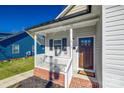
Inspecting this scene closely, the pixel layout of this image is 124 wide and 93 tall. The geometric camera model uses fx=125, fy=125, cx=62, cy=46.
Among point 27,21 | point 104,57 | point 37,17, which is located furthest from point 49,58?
point 27,21

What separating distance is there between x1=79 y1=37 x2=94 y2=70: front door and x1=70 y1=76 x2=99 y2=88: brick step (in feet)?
4.17

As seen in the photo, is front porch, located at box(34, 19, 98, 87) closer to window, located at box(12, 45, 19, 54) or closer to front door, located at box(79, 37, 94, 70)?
front door, located at box(79, 37, 94, 70)

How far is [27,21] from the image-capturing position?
25266 millimetres

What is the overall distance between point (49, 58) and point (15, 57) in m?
8.95

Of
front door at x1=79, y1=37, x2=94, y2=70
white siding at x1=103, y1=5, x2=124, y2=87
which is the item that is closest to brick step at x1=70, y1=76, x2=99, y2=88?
front door at x1=79, y1=37, x2=94, y2=70

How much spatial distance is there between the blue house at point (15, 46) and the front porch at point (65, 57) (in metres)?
7.94

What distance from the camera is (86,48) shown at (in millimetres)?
6871

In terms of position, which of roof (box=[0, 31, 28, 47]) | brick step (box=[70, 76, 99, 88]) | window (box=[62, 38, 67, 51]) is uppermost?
roof (box=[0, 31, 28, 47])

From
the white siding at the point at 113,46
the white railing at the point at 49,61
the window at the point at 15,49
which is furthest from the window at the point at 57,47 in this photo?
the window at the point at 15,49

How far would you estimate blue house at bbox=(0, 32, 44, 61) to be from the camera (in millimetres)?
14969

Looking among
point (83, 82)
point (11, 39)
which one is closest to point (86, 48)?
point (83, 82)

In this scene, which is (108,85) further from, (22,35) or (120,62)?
(22,35)

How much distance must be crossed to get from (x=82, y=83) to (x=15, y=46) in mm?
12743

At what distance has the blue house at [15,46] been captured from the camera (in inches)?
589
